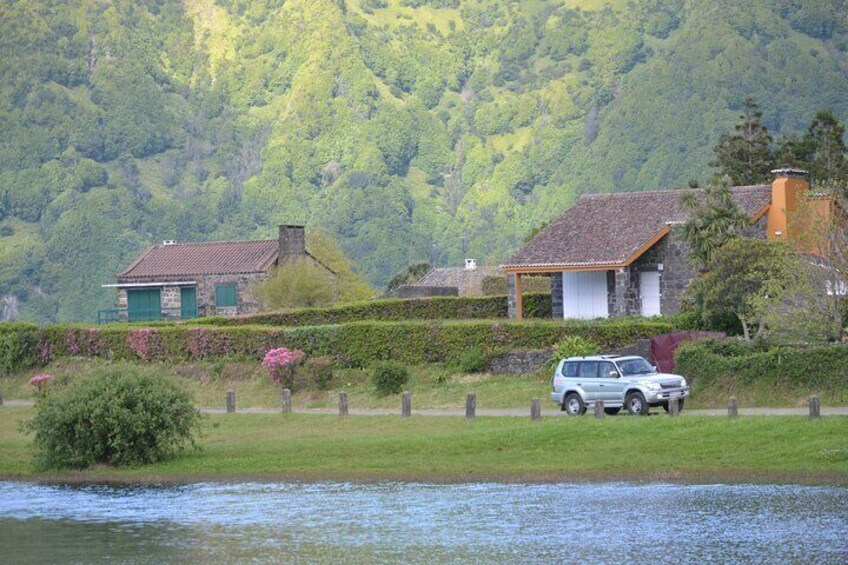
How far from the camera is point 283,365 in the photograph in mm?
62812

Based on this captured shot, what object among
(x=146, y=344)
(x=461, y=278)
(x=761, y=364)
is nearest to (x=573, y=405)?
(x=761, y=364)

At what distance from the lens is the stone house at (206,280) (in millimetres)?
93188

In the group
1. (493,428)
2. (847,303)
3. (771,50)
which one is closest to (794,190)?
(847,303)

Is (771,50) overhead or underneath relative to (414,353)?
overhead

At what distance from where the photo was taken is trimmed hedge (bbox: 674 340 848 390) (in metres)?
48.0

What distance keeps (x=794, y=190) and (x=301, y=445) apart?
3115 cm

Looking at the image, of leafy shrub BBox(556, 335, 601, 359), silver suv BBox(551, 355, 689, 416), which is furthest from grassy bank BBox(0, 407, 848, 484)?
leafy shrub BBox(556, 335, 601, 359)

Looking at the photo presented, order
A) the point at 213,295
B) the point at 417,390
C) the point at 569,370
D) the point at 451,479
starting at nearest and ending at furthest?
the point at 451,479 < the point at 569,370 < the point at 417,390 < the point at 213,295

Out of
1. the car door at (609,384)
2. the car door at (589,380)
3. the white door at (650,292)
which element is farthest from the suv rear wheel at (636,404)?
the white door at (650,292)

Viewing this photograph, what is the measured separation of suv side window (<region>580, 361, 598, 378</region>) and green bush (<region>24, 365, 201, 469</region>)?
12.3 metres

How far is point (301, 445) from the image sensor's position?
149ft

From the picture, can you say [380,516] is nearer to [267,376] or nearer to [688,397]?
[688,397]

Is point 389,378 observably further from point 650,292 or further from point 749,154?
A: point 749,154

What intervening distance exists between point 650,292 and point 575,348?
39.9 ft
